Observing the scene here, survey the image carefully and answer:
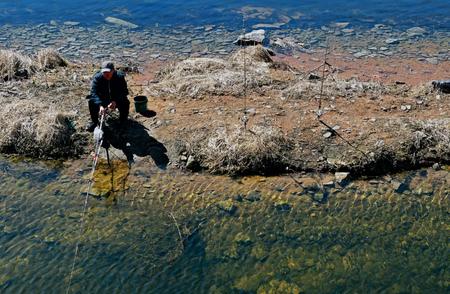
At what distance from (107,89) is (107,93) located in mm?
101

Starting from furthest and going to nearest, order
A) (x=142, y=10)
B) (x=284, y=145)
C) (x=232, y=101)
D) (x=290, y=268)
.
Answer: (x=142, y=10), (x=232, y=101), (x=284, y=145), (x=290, y=268)

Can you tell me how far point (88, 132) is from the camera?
11.3 meters

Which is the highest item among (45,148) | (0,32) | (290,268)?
(0,32)

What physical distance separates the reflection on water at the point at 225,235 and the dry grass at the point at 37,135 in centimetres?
71

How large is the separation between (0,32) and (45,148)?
1268 centimetres

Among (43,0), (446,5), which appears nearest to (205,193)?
(446,5)

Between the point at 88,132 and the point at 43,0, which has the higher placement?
the point at 43,0

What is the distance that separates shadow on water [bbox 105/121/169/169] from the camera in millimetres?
10594

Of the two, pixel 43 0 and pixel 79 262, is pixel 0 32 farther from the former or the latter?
pixel 79 262

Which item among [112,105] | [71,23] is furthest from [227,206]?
[71,23]

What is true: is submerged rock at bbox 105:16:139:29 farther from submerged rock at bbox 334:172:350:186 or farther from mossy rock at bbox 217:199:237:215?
submerged rock at bbox 334:172:350:186

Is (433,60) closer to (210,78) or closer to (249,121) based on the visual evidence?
(210,78)

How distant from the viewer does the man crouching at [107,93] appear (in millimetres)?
10680

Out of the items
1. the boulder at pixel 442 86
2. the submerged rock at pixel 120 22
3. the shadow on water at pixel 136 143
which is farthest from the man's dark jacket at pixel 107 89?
the submerged rock at pixel 120 22
